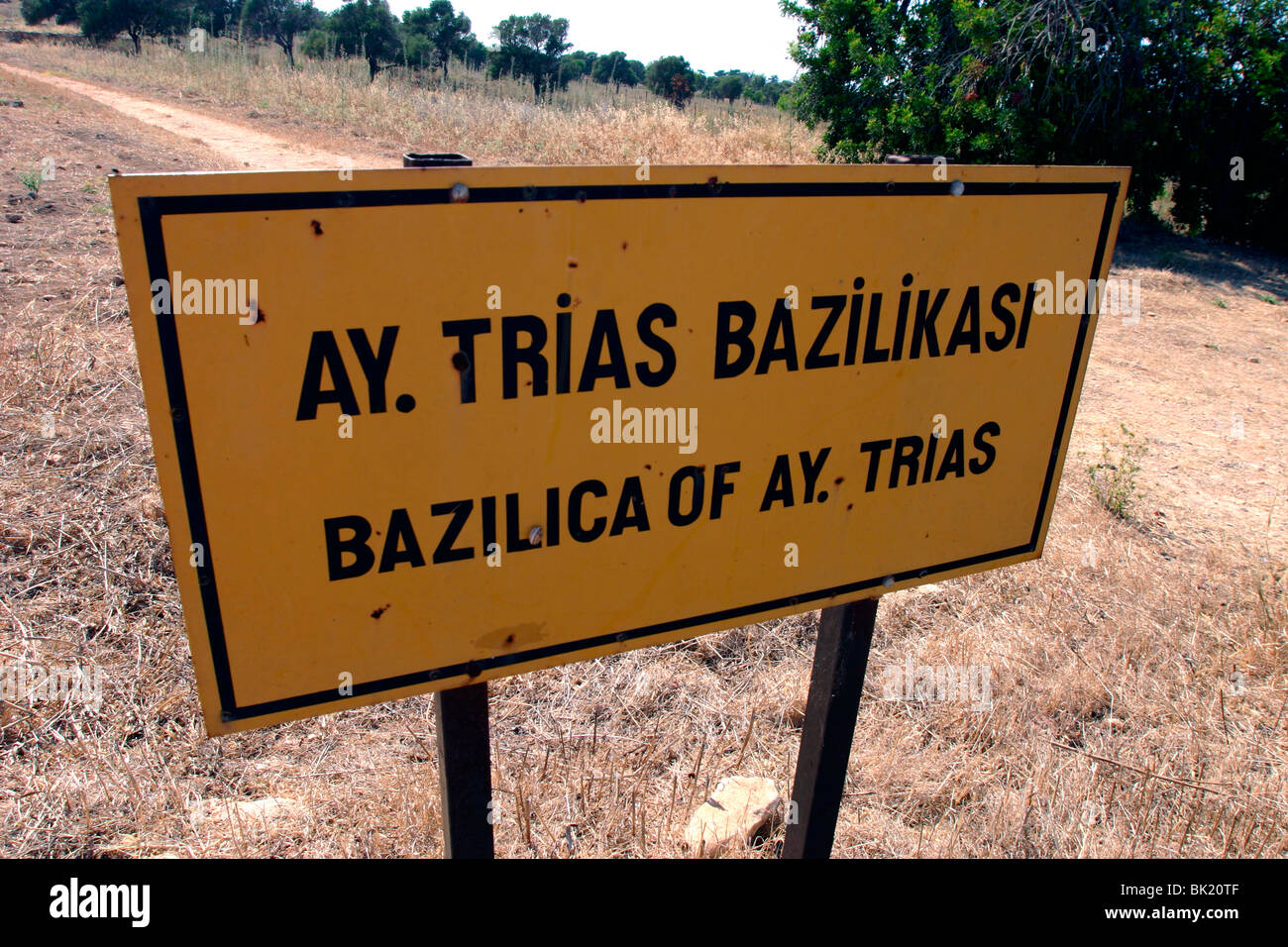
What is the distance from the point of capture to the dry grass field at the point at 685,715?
229cm

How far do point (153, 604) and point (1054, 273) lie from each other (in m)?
2.95

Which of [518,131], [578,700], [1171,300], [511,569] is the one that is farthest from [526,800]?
[518,131]

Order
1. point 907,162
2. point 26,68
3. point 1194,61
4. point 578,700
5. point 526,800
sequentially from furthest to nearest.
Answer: point 26,68 → point 1194,61 → point 578,700 → point 526,800 → point 907,162

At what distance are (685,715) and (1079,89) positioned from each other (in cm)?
1022

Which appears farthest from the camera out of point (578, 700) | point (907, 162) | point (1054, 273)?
point (578, 700)

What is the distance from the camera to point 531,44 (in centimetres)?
3662

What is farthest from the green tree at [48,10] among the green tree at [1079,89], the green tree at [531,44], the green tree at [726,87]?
A: the green tree at [1079,89]

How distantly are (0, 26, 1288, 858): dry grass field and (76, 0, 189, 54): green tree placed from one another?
128 ft

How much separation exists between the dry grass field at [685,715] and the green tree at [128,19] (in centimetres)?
3909

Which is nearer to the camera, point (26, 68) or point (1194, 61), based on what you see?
point (1194, 61)

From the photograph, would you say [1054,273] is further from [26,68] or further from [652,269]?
[26,68]

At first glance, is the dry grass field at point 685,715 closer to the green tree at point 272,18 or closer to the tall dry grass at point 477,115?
the tall dry grass at point 477,115
